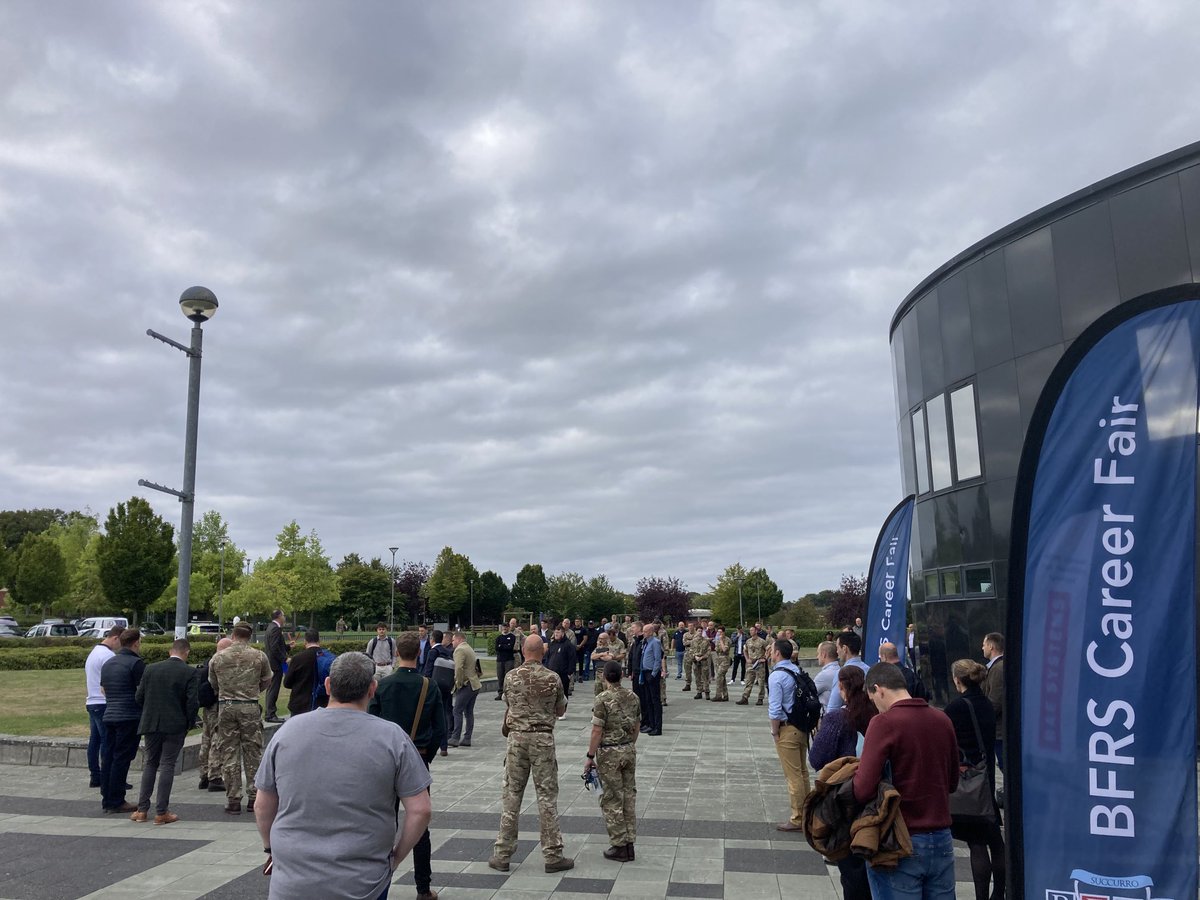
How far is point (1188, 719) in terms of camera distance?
3.82 metres

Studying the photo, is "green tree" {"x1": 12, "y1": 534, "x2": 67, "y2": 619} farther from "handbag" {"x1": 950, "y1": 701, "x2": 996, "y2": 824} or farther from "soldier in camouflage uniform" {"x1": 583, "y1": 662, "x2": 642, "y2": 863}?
"handbag" {"x1": 950, "y1": 701, "x2": 996, "y2": 824}

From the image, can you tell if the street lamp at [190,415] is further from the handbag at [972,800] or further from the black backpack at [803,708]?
the handbag at [972,800]

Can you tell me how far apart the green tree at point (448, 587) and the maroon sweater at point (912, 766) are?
80544mm

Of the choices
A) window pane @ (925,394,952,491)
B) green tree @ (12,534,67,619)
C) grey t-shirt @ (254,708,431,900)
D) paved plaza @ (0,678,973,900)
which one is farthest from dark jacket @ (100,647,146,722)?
green tree @ (12,534,67,619)

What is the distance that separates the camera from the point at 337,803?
3320 mm

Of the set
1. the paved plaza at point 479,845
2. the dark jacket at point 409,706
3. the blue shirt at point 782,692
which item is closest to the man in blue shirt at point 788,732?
the blue shirt at point 782,692

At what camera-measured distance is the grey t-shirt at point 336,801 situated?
129 inches

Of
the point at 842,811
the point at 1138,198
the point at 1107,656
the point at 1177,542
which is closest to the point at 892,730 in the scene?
the point at 842,811

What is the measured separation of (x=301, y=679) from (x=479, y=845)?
11.9 ft

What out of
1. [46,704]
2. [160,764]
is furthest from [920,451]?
[46,704]

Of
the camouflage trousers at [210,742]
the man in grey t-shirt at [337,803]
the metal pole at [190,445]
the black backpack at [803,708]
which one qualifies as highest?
the metal pole at [190,445]

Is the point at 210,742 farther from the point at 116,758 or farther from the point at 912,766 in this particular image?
the point at 912,766

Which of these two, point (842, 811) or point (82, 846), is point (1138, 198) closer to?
point (842, 811)

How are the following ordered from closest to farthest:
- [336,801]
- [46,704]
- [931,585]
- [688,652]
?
1. [336,801]
2. [46,704]
3. [931,585]
4. [688,652]
